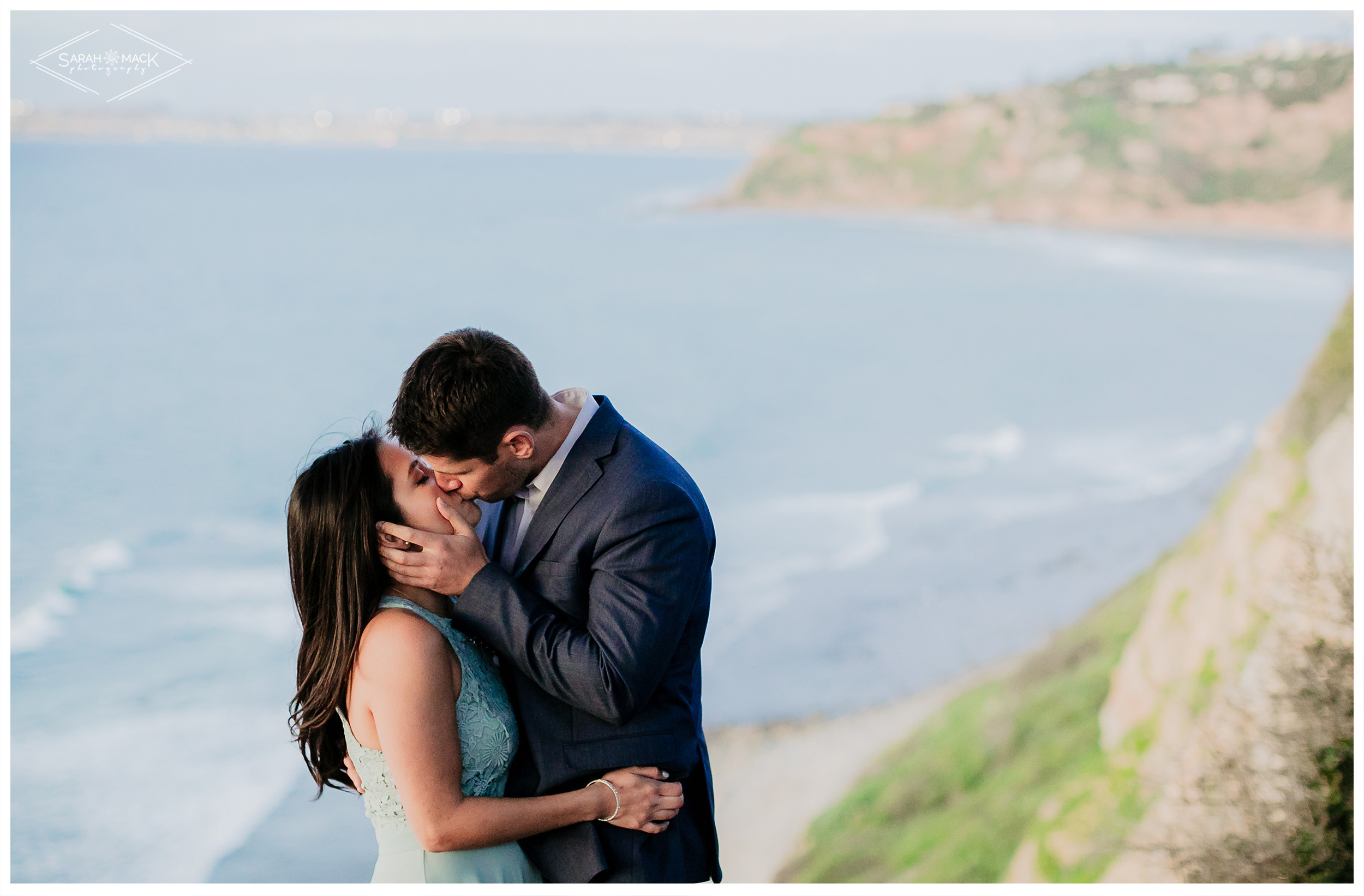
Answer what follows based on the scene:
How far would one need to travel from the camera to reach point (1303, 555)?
197 inches

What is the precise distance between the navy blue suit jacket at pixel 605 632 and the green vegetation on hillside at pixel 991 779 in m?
3.53

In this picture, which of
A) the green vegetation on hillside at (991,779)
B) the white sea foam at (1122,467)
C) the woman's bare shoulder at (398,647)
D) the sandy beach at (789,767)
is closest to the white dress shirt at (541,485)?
the woman's bare shoulder at (398,647)

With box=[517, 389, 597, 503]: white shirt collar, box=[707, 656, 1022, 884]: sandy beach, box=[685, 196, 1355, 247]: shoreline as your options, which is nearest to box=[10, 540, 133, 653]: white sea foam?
box=[707, 656, 1022, 884]: sandy beach

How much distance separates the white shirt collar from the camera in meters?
2.16

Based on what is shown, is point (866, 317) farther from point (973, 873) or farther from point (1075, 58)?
point (973, 873)

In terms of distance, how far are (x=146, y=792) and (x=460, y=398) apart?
15.4m

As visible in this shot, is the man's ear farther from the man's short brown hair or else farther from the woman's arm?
the woman's arm

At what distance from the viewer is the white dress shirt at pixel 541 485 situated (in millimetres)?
2158

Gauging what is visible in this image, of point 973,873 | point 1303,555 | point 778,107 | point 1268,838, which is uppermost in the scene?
point 778,107

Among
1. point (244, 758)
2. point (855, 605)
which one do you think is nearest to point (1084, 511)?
point (855, 605)

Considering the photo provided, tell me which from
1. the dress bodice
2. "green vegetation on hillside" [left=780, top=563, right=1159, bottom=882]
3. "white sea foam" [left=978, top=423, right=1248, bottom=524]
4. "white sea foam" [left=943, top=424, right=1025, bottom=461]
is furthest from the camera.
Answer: "white sea foam" [left=943, top=424, right=1025, bottom=461]

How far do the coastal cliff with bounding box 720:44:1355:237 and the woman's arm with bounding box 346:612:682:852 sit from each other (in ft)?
114

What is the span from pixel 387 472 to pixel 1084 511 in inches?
A: 967

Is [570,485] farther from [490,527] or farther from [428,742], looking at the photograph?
[428,742]
